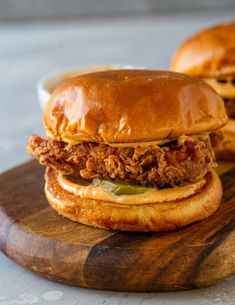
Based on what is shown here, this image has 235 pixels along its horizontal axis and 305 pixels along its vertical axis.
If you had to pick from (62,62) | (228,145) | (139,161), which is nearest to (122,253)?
(139,161)

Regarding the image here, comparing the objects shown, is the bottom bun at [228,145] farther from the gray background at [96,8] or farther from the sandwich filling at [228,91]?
the gray background at [96,8]

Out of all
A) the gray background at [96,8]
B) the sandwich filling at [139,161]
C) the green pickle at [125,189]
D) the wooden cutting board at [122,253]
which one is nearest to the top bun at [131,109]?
the sandwich filling at [139,161]

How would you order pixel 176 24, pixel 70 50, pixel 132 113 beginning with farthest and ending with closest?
pixel 176 24 → pixel 70 50 → pixel 132 113

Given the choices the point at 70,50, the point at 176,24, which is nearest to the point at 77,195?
the point at 70,50

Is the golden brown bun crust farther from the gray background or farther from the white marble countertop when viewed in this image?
the gray background

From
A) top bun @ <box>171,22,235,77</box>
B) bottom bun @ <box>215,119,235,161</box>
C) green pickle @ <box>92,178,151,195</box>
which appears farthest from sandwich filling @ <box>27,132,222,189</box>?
top bun @ <box>171,22,235,77</box>

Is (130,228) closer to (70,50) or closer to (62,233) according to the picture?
(62,233)
